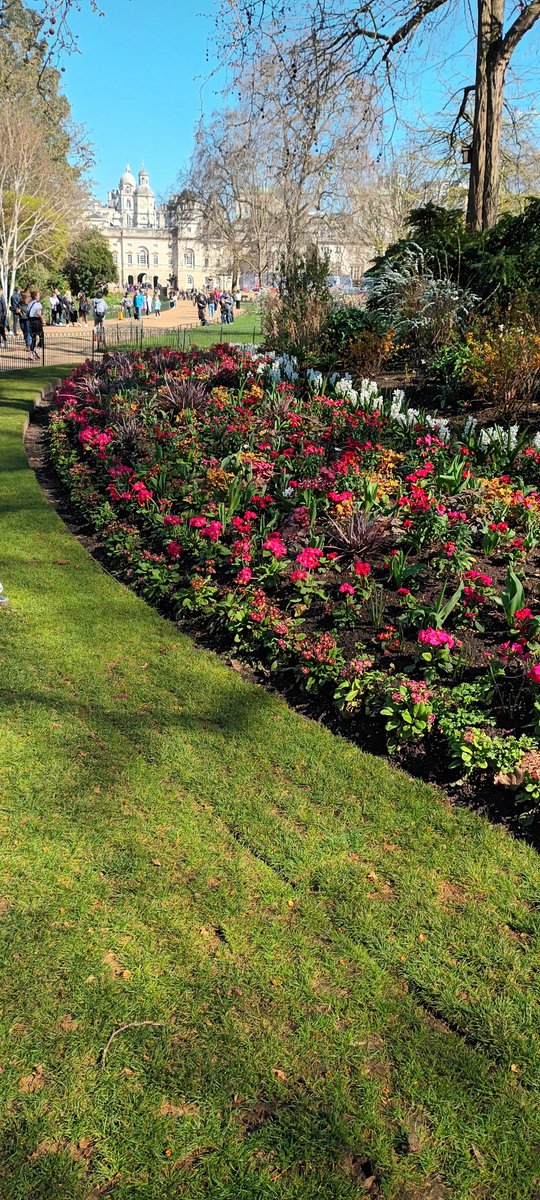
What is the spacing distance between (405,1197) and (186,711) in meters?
2.42

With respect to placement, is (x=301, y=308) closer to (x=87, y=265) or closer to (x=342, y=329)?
(x=342, y=329)

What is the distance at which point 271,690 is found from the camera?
169 inches

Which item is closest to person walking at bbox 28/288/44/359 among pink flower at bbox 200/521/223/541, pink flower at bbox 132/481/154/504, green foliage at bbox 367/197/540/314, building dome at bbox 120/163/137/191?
green foliage at bbox 367/197/540/314

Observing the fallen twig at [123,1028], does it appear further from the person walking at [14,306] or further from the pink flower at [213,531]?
the person walking at [14,306]

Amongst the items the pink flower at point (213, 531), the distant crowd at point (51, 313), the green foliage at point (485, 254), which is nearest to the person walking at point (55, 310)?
the distant crowd at point (51, 313)

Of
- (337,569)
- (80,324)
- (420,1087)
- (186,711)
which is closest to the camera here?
(420,1087)

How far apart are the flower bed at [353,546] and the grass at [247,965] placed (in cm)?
36

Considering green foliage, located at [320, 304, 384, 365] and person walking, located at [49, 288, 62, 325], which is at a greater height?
person walking, located at [49, 288, 62, 325]

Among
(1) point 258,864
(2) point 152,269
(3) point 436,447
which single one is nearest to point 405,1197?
(1) point 258,864

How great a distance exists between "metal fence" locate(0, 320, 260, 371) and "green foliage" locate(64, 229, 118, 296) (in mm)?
15407

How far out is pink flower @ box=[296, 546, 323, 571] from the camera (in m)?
4.79

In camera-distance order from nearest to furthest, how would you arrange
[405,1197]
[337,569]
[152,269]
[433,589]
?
1. [405,1197]
2. [433,589]
3. [337,569]
4. [152,269]

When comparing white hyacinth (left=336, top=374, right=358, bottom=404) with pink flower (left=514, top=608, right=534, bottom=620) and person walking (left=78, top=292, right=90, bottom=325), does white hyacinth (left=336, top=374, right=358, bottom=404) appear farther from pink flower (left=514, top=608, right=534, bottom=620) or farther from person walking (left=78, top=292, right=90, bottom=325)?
person walking (left=78, top=292, right=90, bottom=325)

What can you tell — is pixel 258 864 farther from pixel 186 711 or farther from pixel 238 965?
pixel 186 711
